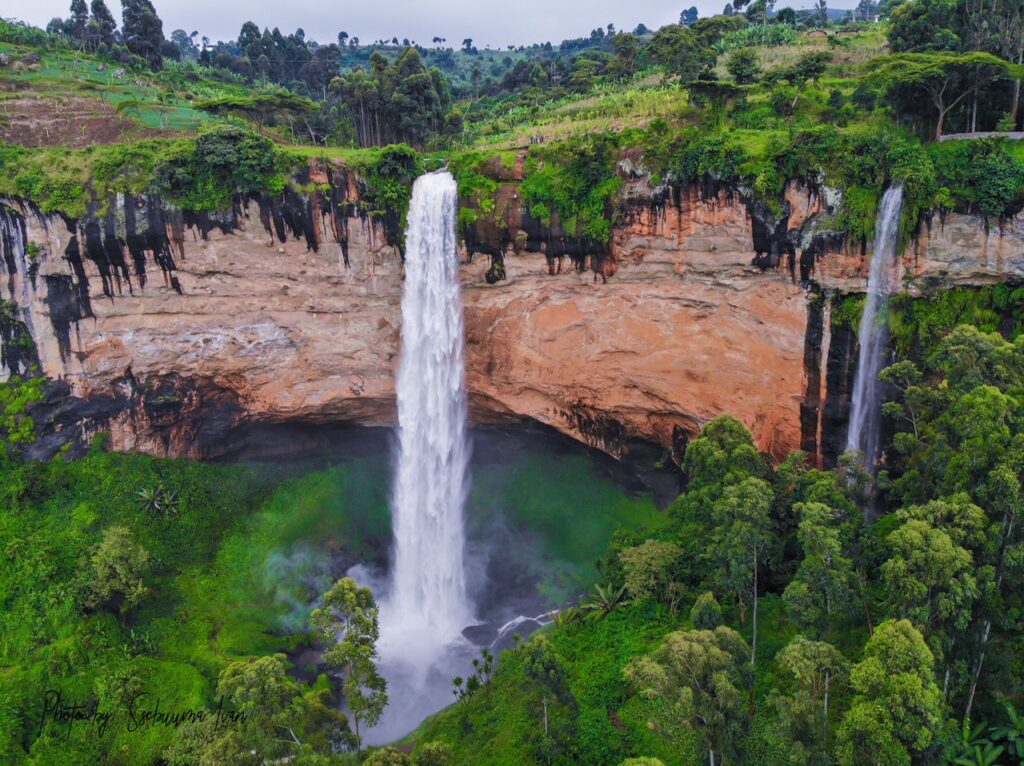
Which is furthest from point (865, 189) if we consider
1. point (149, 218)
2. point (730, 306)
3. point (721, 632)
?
point (149, 218)

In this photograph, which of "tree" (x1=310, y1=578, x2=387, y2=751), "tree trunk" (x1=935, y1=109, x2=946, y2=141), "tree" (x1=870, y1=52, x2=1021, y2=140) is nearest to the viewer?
"tree" (x1=310, y1=578, x2=387, y2=751)

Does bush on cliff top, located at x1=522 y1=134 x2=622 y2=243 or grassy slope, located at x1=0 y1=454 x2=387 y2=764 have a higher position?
bush on cliff top, located at x1=522 y1=134 x2=622 y2=243

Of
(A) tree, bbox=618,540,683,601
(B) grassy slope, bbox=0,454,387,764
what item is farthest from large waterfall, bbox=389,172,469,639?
(A) tree, bbox=618,540,683,601

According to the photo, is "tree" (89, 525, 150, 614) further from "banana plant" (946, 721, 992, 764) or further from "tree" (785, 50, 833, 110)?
"tree" (785, 50, 833, 110)

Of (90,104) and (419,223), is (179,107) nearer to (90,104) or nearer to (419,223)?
(90,104)

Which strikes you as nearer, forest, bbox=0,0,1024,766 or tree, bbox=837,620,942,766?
tree, bbox=837,620,942,766

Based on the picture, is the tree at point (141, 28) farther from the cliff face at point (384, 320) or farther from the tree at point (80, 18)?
the cliff face at point (384, 320)
